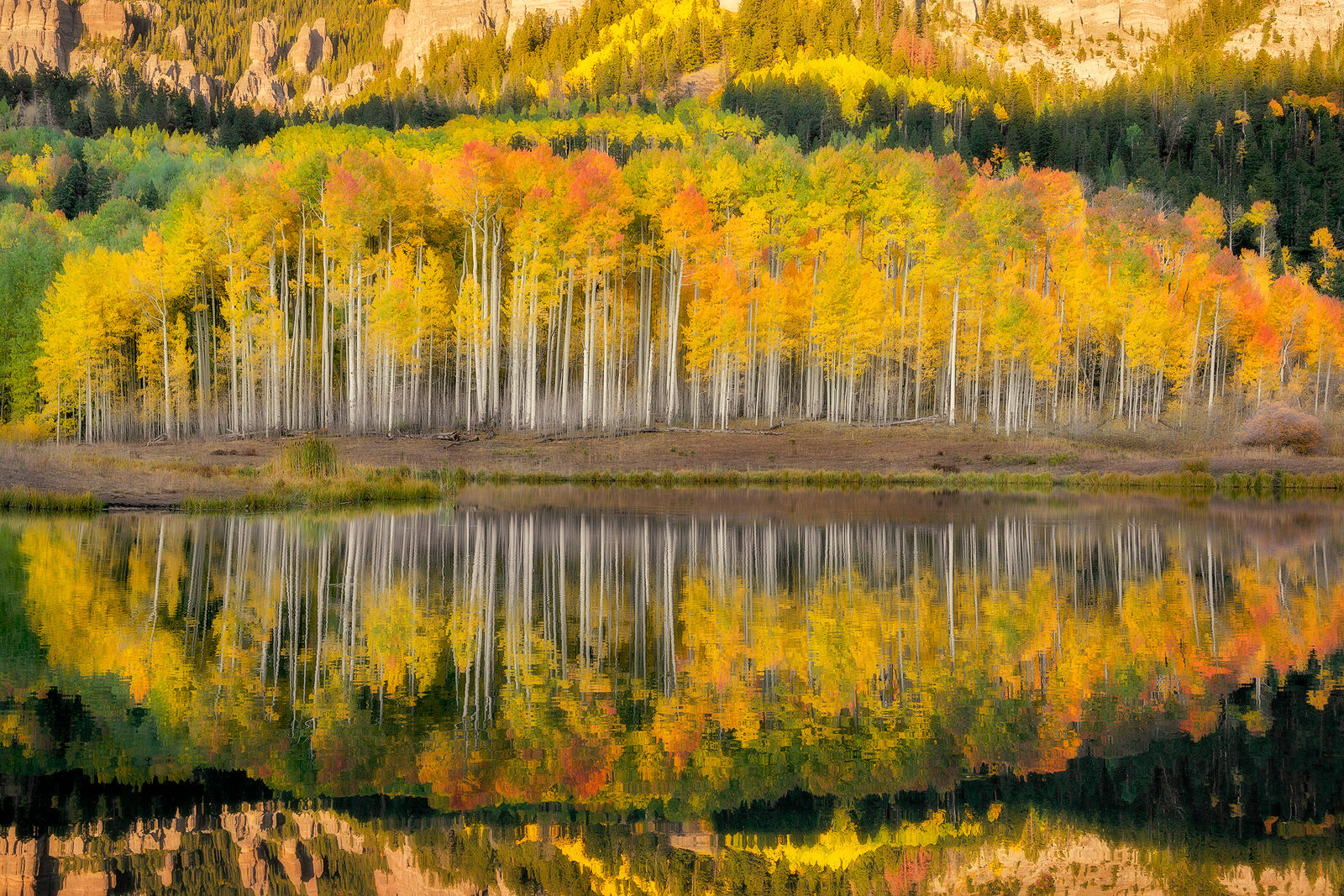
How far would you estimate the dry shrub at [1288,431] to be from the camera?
43312 millimetres

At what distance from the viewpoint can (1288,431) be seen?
143 feet

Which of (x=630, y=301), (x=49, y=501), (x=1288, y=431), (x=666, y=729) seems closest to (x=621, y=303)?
(x=630, y=301)

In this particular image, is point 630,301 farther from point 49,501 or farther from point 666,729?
point 666,729

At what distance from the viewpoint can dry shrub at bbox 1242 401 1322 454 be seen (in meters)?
43.3

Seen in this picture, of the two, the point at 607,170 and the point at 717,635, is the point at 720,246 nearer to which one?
the point at 607,170

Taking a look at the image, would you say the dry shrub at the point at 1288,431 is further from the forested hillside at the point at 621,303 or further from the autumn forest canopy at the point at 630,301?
the forested hillside at the point at 621,303

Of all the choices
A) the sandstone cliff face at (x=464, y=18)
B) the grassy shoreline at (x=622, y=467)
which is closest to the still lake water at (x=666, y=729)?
the grassy shoreline at (x=622, y=467)

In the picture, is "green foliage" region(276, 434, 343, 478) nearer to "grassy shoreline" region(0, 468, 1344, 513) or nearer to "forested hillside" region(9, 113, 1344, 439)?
"grassy shoreline" region(0, 468, 1344, 513)

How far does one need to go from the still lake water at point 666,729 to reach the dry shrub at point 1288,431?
29.8 m

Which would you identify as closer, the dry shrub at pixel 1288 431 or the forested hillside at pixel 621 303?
the dry shrub at pixel 1288 431

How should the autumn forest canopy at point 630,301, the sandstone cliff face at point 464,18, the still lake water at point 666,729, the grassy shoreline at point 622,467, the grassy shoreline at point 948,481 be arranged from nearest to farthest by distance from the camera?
1. the still lake water at point 666,729
2. the grassy shoreline at point 622,467
3. the grassy shoreline at point 948,481
4. the autumn forest canopy at point 630,301
5. the sandstone cliff face at point 464,18

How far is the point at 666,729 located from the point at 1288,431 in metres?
42.5

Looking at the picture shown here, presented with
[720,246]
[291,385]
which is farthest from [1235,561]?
[291,385]

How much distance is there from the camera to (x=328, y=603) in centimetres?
1371
